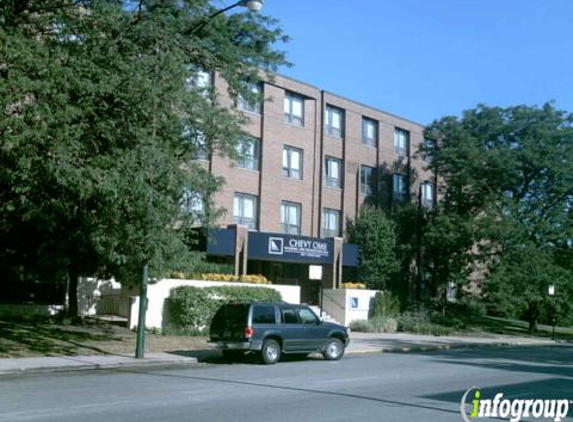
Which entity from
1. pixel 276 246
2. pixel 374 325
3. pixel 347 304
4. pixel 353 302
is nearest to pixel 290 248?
pixel 276 246

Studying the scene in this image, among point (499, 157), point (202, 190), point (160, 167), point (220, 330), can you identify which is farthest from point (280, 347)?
point (499, 157)

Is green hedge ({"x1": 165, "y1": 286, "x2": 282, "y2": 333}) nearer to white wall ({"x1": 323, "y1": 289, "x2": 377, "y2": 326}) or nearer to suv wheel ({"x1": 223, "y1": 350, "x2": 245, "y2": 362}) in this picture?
suv wheel ({"x1": 223, "y1": 350, "x2": 245, "y2": 362})

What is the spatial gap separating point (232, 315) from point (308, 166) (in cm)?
→ 2199

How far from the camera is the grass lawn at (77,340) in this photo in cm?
1967

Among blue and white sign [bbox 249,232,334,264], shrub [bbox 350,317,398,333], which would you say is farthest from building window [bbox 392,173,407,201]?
shrub [bbox 350,317,398,333]

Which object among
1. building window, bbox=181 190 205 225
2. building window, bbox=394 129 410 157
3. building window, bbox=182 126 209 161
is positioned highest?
building window, bbox=394 129 410 157

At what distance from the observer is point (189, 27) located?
1995 cm

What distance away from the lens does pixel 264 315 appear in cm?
1975

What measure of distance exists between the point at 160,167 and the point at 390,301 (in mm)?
22275

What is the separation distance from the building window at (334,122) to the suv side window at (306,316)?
74.4 ft

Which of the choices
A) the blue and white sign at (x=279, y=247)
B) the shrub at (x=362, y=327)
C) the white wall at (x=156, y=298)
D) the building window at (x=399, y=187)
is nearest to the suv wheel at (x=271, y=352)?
the white wall at (x=156, y=298)

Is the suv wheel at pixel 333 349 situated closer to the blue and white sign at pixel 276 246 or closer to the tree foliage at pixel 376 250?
the blue and white sign at pixel 276 246

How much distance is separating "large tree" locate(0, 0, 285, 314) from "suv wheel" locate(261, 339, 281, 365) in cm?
323

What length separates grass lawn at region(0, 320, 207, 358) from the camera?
1967 centimetres
